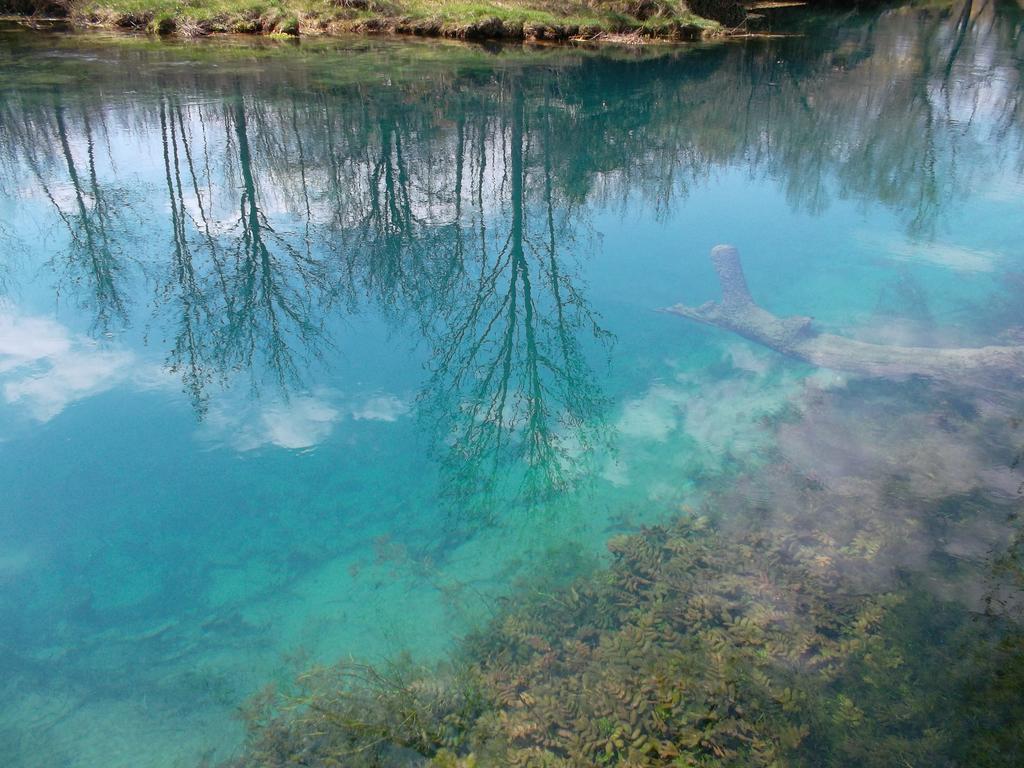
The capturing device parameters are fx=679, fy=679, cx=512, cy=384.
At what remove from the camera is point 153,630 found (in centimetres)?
433

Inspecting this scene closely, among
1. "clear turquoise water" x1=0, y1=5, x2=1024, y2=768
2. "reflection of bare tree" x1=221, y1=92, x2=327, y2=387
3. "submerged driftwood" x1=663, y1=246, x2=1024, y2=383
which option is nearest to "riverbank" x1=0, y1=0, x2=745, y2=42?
"clear turquoise water" x1=0, y1=5, x2=1024, y2=768

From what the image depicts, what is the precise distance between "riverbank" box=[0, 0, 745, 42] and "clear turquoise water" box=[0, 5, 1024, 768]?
10277mm

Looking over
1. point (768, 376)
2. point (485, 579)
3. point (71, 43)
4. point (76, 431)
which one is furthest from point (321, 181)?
point (71, 43)

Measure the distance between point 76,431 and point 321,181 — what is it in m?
6.43

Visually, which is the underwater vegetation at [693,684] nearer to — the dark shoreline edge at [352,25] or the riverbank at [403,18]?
the dark shoreline edge at [352,25]

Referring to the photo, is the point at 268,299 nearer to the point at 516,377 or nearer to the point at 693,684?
the point at 516,377

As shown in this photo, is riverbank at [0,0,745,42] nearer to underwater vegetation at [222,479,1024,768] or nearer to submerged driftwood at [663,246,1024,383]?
submerged driftwood at [663,246,1024,383]

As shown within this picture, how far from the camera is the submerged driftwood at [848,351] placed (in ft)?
22.4

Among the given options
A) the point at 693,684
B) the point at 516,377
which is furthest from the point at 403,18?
the point at 693,684

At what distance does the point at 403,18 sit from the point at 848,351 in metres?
23.7

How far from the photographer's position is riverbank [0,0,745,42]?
80.3 feet

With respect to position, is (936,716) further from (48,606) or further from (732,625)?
(48,606)

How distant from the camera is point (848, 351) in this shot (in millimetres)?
7203

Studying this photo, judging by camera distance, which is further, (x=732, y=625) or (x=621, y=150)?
(x=621, y=150)
